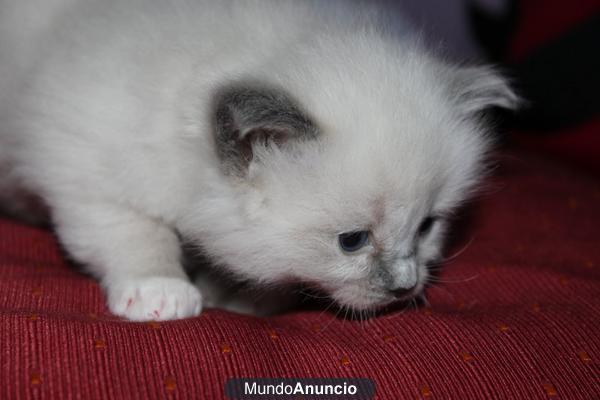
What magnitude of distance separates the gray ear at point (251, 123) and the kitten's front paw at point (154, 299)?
319mm

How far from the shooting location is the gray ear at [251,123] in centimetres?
149

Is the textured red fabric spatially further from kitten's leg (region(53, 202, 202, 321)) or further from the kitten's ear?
kitten's leg (region(53, 202, 202, 321))

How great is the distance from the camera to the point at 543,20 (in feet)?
10.6

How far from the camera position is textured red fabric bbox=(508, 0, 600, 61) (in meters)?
3.06

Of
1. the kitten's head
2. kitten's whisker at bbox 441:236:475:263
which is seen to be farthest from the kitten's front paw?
kitten's whisker at bbox 441:236:475:263

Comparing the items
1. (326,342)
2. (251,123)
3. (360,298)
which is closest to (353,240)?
(360,298)

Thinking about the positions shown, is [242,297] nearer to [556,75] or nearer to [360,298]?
[360,298]

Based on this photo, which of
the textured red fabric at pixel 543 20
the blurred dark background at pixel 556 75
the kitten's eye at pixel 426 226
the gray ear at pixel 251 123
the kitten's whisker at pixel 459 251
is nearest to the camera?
the gray ear at pixel 251 123

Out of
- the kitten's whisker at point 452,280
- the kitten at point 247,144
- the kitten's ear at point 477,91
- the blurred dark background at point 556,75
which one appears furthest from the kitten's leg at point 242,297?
the blurred dark background at point 556,75

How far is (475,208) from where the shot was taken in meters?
2.41

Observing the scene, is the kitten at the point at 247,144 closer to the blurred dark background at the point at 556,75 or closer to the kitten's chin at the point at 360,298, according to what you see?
the kitten's chin at the point at 360,298

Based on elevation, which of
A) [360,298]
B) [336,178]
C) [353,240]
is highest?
[336,178]

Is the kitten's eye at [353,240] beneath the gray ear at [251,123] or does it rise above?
beneath

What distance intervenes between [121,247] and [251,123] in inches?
22.1
